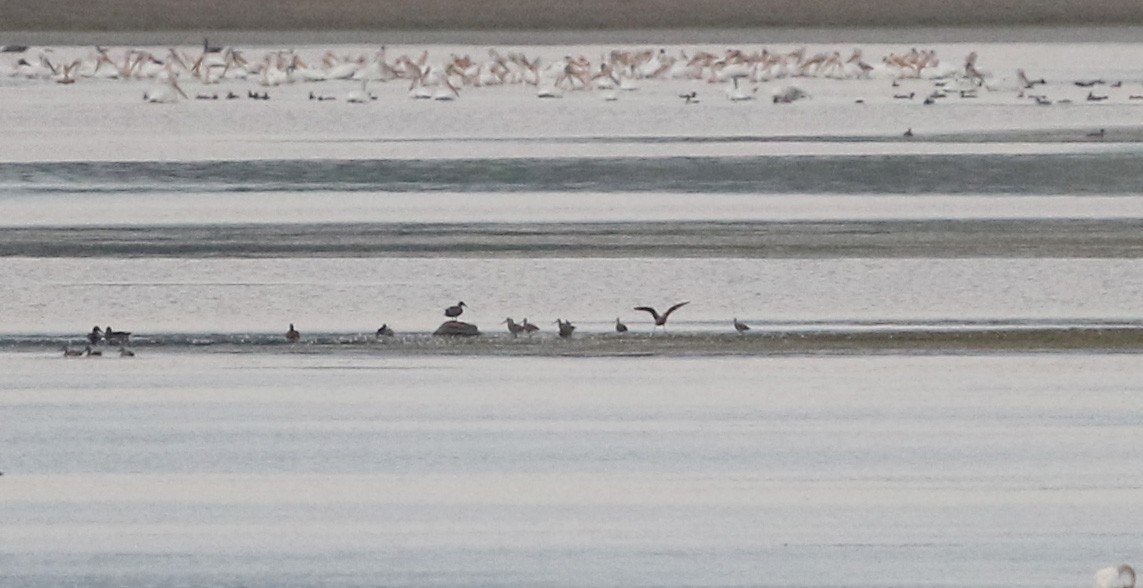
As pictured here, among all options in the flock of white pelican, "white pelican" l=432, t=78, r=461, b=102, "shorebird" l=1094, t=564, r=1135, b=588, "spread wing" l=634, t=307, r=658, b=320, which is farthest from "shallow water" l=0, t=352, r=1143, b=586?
the flock of white pelican

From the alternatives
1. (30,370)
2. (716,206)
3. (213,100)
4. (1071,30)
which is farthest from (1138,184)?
(1071,30)

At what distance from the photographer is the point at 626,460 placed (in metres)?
7.58

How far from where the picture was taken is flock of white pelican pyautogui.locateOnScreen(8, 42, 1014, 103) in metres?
27.4

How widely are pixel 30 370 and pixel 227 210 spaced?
5.60 m

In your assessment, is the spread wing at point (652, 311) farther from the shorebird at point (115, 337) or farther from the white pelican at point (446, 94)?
the white pelican at point (446, 94)

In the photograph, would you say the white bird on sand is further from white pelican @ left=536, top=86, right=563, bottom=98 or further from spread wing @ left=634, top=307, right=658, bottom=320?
spread wing @ left=634, top=307, right=658, bottom=320

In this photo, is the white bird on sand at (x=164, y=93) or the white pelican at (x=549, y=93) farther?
the white pelican at (x=549, y=93)

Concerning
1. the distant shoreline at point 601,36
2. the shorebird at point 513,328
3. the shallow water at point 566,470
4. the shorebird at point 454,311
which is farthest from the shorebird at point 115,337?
the distant shoreline at point 601,36

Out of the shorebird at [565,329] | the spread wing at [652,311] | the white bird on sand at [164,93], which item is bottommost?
the shorebird at [565,329]

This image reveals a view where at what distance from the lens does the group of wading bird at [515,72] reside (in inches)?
1059

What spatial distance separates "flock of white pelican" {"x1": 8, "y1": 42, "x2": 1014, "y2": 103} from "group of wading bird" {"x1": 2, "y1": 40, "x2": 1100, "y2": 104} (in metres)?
0.02

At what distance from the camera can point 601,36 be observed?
127 feet

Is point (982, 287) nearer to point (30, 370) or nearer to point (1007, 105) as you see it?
point (30, 370)

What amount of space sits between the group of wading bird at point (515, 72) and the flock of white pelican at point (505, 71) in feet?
0.05
